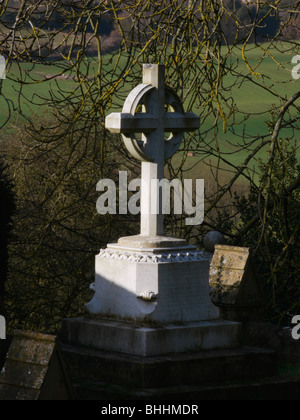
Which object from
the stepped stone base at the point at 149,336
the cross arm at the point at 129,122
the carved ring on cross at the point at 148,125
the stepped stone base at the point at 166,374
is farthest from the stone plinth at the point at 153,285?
the cross arm at the point at 129,122

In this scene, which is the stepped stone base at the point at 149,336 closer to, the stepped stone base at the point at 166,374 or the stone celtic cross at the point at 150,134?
the stepped stone base at the point at 166,374

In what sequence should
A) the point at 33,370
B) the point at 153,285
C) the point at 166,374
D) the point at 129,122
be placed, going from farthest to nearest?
1. the point at 129,122
2. the point at 153,285
3. the point at 166,374
4. the point at 33,370

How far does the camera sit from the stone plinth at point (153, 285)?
6.93m

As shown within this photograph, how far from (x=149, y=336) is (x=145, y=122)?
5.06ft

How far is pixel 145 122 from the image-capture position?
7230 millimetres

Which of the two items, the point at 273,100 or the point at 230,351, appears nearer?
the point at 230,351

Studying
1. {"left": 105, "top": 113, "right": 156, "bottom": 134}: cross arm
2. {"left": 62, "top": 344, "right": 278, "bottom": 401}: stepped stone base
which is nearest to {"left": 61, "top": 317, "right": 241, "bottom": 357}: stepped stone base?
{"left": 62, "top": 344, "right": 278, "bottom": 401}: stepped stone base

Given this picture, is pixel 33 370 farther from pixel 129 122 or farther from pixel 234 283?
pixel 234 283

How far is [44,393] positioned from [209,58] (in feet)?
17.0

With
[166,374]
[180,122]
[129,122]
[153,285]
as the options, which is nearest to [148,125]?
[129,122]

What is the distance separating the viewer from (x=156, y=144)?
288 inches
